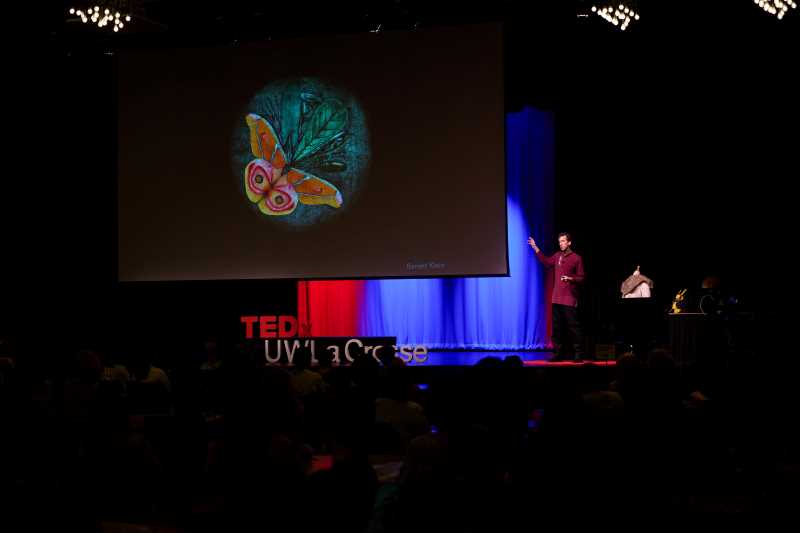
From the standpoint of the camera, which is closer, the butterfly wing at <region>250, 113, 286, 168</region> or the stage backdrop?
the butterfly wing at <region>250, 113, 286, 168</region>

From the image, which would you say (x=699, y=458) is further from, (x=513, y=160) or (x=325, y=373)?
(x=513, y=160)

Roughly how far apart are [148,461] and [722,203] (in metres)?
8.39

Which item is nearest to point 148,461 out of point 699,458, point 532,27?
point 699,458

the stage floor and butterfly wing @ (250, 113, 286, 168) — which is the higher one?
butterfly wing @ (250, 113, 286, 168)

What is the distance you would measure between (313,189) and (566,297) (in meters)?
3.17

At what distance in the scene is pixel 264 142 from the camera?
382 inches

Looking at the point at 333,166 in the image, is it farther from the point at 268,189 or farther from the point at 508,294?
the point at 508,294

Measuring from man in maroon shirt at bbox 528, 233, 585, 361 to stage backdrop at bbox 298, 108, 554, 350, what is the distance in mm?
990

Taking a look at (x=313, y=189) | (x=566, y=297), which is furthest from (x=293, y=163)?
(x=566, y=297)

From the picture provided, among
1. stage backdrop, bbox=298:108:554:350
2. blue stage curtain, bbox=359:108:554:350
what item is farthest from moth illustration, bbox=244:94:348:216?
blue stage curtain, bbox=359:108:554:350

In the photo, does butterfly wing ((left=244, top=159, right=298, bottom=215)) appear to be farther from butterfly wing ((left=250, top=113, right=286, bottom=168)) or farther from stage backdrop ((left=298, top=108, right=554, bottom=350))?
stage backdrop ((left=298, top=108, right=554, bottom=350))

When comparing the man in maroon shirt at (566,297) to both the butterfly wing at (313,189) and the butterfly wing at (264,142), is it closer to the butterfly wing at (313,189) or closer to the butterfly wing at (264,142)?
the butterfly wing at (313,189)

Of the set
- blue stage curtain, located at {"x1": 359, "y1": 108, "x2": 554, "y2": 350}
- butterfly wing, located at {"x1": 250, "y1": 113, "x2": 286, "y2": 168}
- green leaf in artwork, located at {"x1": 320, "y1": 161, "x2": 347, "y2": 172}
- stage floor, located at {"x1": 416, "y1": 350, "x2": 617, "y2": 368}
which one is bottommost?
stage floor, located at {"x1": 416, "y1": 350, "x2": 617, "y2": 368}

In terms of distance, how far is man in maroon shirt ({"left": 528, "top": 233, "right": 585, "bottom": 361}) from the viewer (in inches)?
374
